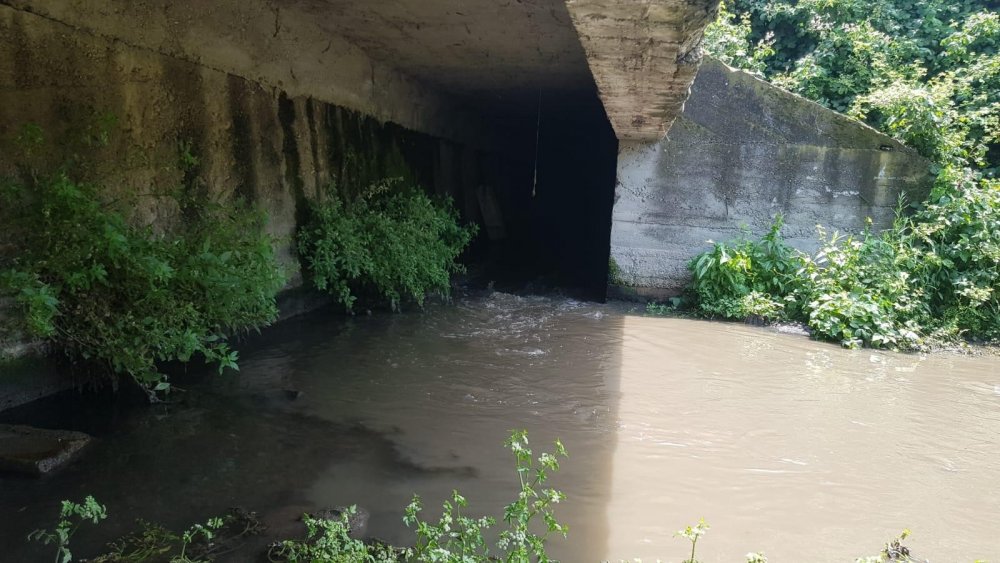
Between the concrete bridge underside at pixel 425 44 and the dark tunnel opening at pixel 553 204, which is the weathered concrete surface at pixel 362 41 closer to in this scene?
the concrete bridge underside at pixel 425 44

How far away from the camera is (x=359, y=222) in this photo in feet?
25.7

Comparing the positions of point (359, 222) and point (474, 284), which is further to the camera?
point (474, 284)

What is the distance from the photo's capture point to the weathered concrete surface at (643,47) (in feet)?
12.5

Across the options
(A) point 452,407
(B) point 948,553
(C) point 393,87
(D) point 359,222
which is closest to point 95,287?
(A) point 452,407

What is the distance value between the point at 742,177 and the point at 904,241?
2179mm

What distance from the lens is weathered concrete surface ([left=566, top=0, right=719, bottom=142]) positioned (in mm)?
3824

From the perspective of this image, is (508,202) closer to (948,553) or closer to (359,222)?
(359,222)

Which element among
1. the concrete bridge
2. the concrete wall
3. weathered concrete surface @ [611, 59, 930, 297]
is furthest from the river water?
the concrete wall

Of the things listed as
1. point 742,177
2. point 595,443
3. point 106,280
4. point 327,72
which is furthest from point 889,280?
point 106,280

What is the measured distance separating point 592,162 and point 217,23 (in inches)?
478

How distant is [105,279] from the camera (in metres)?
4.18

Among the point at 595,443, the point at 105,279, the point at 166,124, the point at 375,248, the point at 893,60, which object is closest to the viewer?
the point at 105,279

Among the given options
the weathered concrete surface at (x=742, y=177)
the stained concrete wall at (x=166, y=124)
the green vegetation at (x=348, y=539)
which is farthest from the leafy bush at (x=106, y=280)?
the weathered concrete surface at (x=742, y=177)

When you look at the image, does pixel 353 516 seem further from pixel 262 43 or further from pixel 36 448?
pixel 262 43
